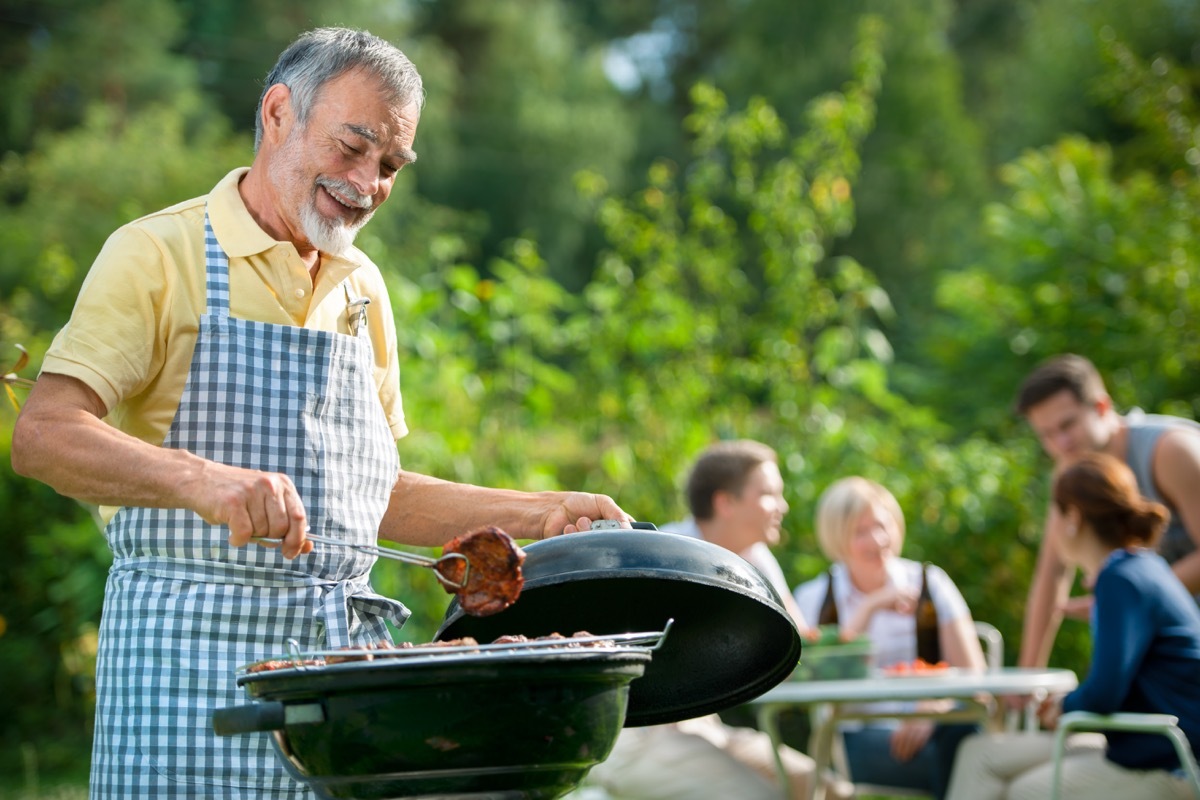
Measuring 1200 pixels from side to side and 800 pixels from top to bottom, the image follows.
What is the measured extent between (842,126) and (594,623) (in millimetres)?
6134

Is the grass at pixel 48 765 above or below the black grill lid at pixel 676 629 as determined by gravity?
below

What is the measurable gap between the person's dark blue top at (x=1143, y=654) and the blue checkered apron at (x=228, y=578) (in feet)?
8.15

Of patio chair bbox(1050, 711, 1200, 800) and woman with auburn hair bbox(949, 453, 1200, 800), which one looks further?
woman with auburn hair bbox(949, 453, 1200, 800)

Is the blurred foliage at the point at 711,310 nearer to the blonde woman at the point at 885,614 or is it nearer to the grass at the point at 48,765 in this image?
the grass at the point at 48,765

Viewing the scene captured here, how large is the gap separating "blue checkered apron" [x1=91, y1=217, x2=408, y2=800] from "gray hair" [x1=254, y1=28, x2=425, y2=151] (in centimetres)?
27

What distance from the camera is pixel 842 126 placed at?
8000 mm

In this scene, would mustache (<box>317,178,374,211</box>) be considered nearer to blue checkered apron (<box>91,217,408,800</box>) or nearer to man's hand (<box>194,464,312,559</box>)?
blue checkered apron (<box>91,217,408,800</box>)

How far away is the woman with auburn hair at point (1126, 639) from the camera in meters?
4.02

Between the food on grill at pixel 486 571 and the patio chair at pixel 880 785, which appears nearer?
the food on grill at pixel 486 571

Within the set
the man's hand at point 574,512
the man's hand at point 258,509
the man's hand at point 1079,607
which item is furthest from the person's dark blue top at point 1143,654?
the man's hand at point 258,509

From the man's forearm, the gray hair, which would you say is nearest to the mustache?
the gray hair

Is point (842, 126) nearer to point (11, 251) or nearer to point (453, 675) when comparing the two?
point (453, 675)

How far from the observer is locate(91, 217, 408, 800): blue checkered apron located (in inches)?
82.0

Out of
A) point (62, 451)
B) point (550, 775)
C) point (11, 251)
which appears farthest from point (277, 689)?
point (11, 251)
